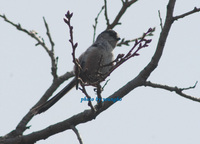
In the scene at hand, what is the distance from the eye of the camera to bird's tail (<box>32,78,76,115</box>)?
4312 mm

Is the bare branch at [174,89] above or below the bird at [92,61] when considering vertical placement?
below

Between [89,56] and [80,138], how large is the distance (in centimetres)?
191

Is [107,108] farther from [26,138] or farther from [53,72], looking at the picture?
[53,72]

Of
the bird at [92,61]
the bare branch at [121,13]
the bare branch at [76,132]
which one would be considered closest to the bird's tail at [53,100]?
the bird at [92,61]

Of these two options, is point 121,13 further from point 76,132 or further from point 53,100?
point 76,132

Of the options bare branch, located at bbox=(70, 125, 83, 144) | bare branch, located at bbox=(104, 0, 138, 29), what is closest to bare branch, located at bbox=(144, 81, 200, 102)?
bare branch, located at bbox=(70, 125, 83, 144)

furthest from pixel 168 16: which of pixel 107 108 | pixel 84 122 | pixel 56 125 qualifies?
pixel 56 125

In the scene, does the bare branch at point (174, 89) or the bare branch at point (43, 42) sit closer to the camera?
the bare branch at point (174, 89)

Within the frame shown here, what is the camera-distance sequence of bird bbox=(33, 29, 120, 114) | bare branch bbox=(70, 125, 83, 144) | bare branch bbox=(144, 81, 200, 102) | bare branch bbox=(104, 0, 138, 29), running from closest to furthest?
bare branch bbox=(70, 125, 83, 144)
bare branch bbox=(144, 81, 200, 102)
bird bbox=(33, 29, 120, 114)
bare branch bbox=(104, 0, 138, 29)

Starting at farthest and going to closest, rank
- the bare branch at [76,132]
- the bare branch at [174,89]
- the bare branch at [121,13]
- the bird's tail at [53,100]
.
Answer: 1. the bare branch at [121,13]
2. the bird's tail at [53,100]
3. the bare branch at [174,89]
4. the bare branch at [76,132]

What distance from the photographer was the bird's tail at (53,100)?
4312mm

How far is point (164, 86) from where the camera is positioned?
3.65m

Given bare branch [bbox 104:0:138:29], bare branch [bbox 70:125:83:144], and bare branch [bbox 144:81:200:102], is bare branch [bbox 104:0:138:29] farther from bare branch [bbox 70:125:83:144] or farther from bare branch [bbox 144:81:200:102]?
bare branch [bbox 70:125:83:144]

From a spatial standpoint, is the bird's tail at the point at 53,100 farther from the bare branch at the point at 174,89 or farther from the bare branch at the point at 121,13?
the bare branch at the point at 174,89
